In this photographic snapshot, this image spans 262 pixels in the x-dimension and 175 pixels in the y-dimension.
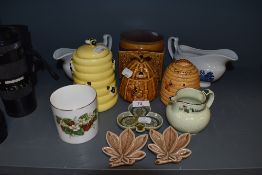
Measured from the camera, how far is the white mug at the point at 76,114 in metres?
0.68

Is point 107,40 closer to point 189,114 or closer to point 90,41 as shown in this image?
point 90,41

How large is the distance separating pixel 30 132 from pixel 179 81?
0.45 metres

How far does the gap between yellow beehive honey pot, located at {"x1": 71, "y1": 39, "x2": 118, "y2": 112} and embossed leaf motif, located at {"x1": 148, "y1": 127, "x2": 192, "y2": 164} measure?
7.7 inches

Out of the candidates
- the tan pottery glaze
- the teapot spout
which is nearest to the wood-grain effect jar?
the tan pottery glaze

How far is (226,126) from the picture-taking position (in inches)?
30.7

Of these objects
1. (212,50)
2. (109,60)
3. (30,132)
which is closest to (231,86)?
(212,50)

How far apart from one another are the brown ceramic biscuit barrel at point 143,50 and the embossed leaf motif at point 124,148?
0.25 m

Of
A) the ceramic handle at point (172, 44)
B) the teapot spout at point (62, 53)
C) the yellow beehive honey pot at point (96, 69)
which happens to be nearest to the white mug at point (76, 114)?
the yellow beehive honey pot at point (96, 69)

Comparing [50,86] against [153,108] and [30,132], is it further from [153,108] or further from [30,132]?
[153,108]

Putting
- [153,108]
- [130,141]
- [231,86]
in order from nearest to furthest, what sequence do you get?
[130,141], [153,108], [231,86]

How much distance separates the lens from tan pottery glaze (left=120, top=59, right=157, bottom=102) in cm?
83

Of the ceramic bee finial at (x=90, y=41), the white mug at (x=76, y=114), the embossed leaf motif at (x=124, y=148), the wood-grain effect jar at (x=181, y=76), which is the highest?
the ceramic bee finial at (x=90, y=41)

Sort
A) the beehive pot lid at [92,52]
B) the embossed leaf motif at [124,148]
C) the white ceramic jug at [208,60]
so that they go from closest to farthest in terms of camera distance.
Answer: the embossed leaf motif at [124,148], the beehive pot lid at [92,52], the white ceramic jug at [208,60]

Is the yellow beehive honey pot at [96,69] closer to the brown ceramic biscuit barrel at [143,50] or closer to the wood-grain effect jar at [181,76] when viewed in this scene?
the brown ceramic biscuit barrel at [143,50]
